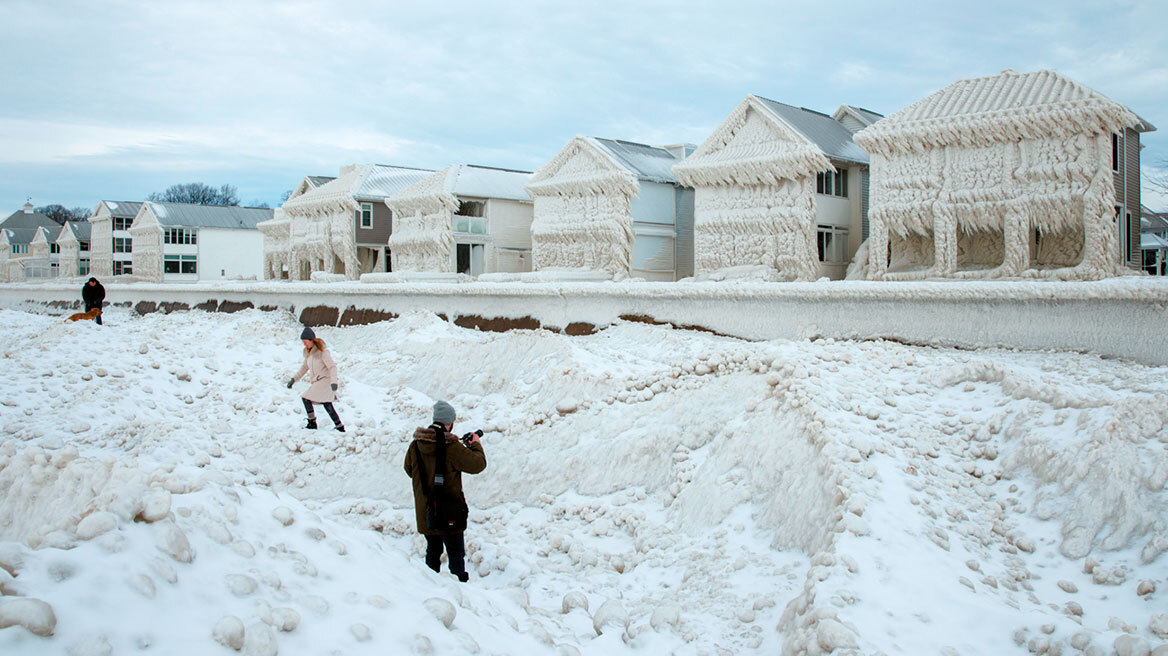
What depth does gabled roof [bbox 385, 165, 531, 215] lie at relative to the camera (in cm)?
2934

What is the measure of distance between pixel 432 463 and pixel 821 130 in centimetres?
1876

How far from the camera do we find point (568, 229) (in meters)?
24.7

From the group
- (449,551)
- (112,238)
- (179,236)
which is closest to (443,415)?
(449,551)

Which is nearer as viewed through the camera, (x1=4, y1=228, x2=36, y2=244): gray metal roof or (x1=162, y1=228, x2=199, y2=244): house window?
(x1=162, y1=228, x2=199, y2=244): house window

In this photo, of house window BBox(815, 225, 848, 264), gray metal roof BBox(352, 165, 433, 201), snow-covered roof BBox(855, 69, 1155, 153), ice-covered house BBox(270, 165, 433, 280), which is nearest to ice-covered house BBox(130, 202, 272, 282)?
ice-covered house BBox(270, 165, 433, 280)

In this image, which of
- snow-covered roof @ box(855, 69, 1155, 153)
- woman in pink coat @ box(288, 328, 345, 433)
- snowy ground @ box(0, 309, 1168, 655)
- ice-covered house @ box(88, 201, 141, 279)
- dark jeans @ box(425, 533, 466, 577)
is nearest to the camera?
snowy ground @ box(0, 309, 1168, 655)

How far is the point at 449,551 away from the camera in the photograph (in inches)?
281

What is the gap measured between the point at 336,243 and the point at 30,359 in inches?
823

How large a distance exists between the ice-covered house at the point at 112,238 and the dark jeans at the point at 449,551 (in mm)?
56828

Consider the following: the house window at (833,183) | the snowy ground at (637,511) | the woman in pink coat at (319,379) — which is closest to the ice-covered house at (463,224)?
the house window at (833,183)

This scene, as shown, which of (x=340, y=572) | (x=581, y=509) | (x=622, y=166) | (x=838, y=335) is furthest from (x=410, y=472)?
(x=622, y=166)

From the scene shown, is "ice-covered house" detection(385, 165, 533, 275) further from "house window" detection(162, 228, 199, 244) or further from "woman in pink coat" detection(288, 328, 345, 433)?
"house window" detection(162, 228, 199, 244)

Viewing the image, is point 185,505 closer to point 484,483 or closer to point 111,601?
point 111,601

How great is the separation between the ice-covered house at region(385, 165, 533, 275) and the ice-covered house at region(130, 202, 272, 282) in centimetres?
2289
